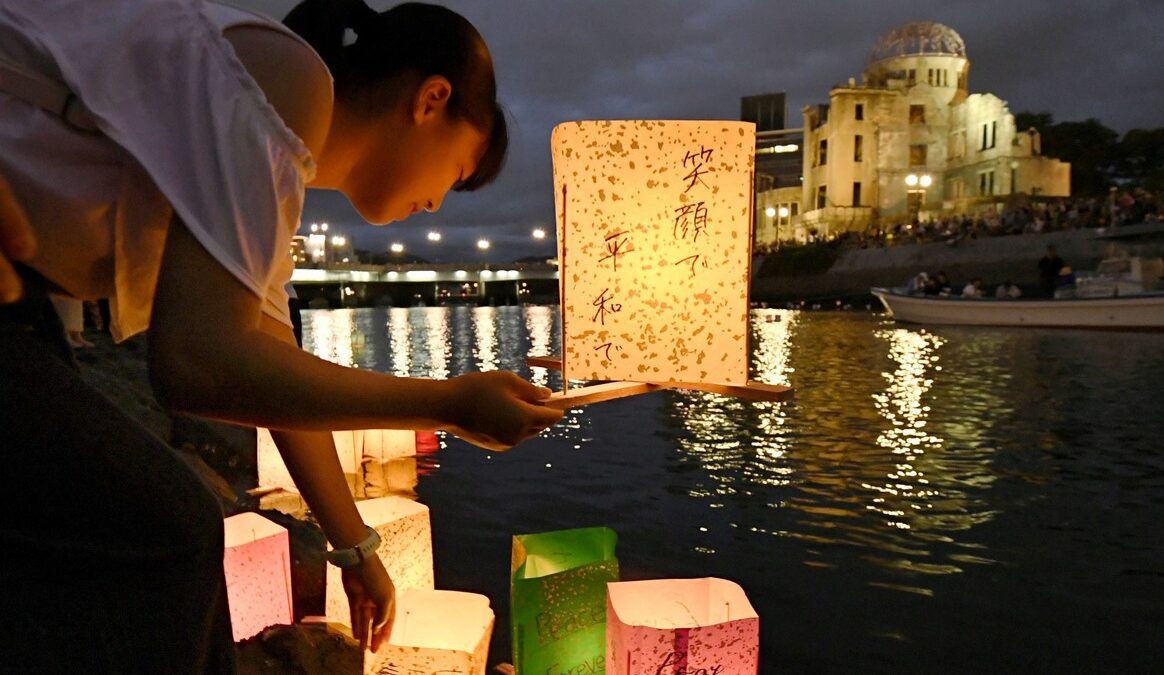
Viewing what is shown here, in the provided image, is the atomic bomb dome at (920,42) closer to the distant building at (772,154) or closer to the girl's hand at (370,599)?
the distant building at (772,154)

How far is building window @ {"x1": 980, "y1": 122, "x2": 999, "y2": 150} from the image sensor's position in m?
41.5

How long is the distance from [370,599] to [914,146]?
51009 mm

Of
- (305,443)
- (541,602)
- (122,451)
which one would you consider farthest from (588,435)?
(122,451)

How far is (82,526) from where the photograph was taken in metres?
0.78

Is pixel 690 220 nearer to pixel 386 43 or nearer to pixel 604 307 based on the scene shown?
pixel 604 307

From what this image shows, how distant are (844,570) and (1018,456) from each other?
9.94ft

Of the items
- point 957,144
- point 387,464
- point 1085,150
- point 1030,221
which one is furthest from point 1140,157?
point 387,464

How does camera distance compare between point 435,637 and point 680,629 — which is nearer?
point 680,629

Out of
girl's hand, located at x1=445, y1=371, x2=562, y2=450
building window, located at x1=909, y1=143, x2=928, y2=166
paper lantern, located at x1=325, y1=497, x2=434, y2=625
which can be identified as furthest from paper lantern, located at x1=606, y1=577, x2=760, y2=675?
building window, located at x1=909, y1=143, x2=928, y2=166

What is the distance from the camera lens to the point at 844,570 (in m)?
3.75

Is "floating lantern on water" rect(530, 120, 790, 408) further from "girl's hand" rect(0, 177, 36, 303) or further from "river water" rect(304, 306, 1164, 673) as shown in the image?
"girl's hand" rect(0, 177, 36, 303)

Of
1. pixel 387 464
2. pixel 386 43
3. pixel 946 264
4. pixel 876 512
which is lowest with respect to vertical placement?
pixel 876 512

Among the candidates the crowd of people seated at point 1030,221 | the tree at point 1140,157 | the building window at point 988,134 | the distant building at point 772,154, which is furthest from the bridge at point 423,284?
the tree at point 1140,157

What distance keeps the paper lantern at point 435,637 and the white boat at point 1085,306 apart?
1788 centimetres
